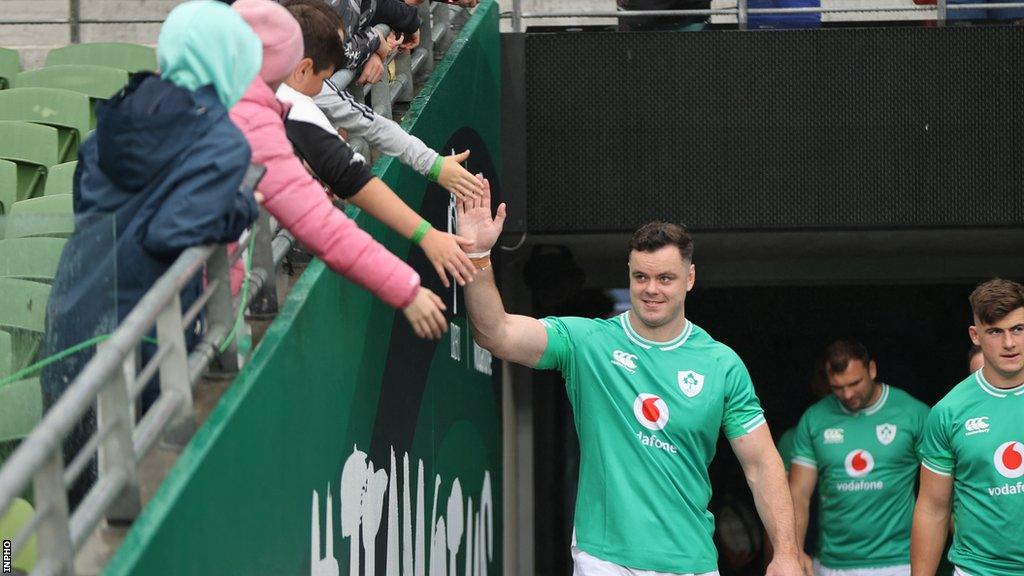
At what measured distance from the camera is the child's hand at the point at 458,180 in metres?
4.23

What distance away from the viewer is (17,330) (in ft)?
9.62

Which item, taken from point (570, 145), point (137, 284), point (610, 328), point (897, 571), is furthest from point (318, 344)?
point (897, 571)

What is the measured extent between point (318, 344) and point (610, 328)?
1.26 m

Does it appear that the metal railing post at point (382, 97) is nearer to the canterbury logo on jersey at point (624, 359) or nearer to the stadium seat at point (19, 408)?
the canterbury logo on jersey at point (624, 359)

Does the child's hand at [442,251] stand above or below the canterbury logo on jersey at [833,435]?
above

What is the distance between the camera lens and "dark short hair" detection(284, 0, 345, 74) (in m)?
3.84

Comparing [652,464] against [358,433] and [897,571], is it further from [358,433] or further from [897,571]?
[897,571]

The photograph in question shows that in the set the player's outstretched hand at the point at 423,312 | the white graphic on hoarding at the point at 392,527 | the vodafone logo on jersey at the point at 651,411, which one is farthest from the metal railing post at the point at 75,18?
the player's outstretched hand at the point at 423,312

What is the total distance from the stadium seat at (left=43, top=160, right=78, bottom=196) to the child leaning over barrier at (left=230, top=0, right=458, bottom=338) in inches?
126

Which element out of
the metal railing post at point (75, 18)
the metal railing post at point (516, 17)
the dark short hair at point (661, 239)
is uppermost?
the metal railing post at point (75, 18)

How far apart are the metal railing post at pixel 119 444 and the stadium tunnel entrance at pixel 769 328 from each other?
22.6 feet

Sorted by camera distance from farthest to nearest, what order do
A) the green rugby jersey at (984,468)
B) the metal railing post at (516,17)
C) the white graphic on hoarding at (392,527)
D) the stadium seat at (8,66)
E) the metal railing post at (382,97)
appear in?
the stadium seat at (8,66)
the metal railing post at (516,17)
the metal railing post at (382,97)
the green rugby jersey at (984,468)
the white graphic on hoarding at (392,527)

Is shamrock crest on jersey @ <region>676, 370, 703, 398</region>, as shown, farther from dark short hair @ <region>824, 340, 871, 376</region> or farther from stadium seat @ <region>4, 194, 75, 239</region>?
dark short hair @ <region>824, 340, 871, 376</region>

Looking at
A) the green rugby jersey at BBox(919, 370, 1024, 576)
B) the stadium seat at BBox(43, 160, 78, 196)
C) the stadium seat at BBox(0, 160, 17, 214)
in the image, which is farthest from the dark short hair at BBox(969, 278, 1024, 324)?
the stadium seat at BBox(0, 160, 17, 214)
